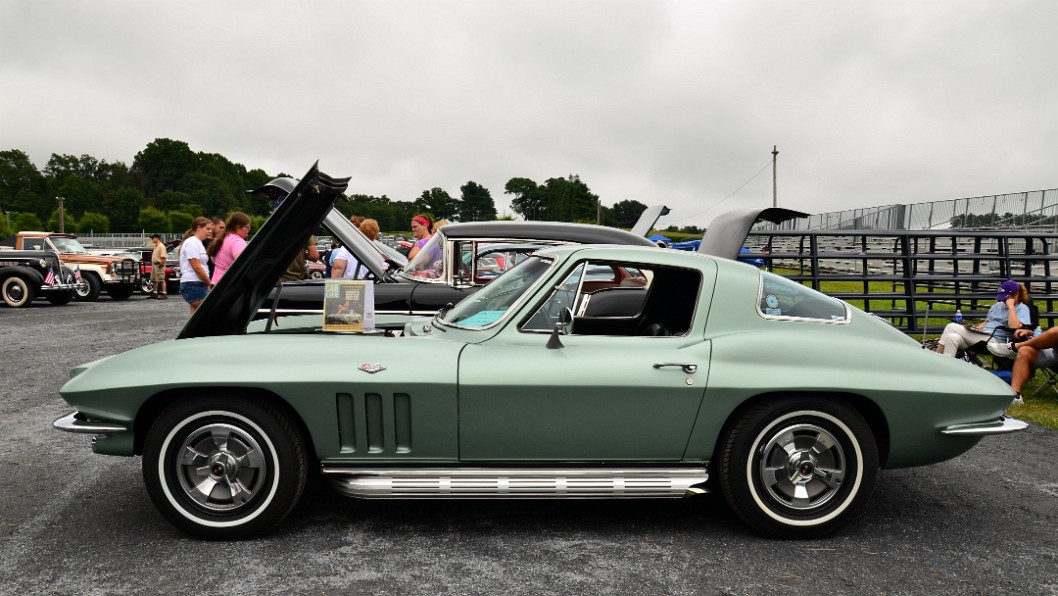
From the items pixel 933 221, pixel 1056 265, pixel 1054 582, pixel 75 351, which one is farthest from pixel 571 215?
pixel 1054 582

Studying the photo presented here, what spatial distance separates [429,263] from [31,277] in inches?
542

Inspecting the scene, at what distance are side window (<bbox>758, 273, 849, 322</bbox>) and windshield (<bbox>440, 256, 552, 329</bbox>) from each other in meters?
1.09

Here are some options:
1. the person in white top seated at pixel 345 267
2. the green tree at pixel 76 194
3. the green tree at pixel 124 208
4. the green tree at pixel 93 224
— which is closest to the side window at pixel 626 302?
the person in white top seated at pixel 345 267

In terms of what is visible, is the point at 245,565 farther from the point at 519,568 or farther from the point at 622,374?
the point at 622,374

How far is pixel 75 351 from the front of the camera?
31.0 feet

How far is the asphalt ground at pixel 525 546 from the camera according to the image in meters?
2.99

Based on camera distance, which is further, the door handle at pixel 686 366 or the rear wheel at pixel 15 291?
the rear wheel at pixel 15 291

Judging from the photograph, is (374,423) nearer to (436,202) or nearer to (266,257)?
(266,257)

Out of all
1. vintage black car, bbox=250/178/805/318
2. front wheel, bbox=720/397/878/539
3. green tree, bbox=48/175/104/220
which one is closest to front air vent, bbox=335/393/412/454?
front wheel, bbox=720/397/878/539

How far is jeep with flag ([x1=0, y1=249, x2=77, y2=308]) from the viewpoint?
16.5 m

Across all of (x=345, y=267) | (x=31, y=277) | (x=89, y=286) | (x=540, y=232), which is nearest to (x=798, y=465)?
(x=540, y=232)

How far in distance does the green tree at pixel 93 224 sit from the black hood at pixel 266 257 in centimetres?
9760

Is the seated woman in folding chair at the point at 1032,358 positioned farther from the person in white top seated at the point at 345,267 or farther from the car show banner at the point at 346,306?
the person in white top seated at the point at 345,267

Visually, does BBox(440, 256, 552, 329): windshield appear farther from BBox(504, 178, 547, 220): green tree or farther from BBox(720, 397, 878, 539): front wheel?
BBox(504, 178, 547, 220): green tree
